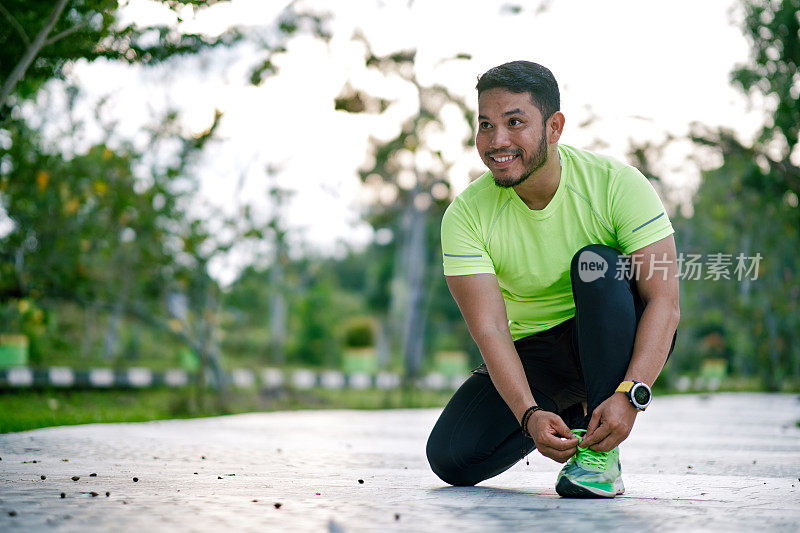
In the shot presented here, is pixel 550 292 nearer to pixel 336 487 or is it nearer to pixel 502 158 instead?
pixel 502 158

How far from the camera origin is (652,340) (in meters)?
2.78

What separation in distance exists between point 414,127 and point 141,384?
7467 mm

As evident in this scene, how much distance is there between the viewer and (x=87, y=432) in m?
4.96

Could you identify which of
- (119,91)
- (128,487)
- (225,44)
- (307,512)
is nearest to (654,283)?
(307,512)

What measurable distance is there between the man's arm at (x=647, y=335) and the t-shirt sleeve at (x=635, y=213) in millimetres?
34

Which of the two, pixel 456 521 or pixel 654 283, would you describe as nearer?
pixel 456 521

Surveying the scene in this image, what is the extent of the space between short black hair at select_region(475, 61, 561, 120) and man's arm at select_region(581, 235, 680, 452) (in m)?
0.57

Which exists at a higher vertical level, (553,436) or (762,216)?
(762,216)

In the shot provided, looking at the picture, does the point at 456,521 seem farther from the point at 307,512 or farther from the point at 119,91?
the point at 119,91

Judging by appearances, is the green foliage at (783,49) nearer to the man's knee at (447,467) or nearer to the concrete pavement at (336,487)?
the concrete pavement at (336,487)

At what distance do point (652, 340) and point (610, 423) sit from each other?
0.30m

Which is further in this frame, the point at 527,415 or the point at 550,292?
the point at 550,292

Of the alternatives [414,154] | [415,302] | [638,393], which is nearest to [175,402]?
[414,154]

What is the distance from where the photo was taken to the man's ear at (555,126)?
9.95ft
